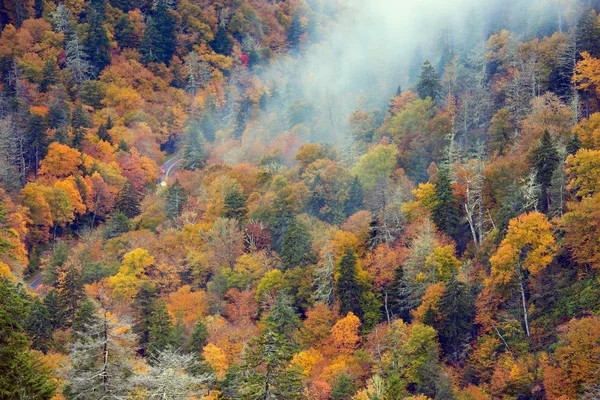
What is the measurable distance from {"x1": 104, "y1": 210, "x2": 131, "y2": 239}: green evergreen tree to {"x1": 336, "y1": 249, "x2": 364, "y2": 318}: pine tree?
123ft

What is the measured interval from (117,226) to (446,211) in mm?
45753

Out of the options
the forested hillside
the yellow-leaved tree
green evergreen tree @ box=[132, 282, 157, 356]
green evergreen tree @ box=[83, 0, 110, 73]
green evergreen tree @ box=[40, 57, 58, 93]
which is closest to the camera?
the forested hillside

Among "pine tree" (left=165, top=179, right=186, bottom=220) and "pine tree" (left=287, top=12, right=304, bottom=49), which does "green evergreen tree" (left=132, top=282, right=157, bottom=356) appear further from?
"pine tree" (left=287, top=12, right=304, bottom=49)

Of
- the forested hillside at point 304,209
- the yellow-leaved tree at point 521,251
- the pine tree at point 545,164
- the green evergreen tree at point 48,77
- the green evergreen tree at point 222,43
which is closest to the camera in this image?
the forested hillside at point 304,209

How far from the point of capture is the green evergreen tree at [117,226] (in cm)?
9094

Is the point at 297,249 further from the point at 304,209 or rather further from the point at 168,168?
the point at 168,168

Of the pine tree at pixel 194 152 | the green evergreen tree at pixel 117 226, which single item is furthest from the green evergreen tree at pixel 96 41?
the green evergreen tree at pixel 117 226

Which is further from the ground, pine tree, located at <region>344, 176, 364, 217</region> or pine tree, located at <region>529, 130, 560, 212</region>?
pine tree, located at <region>529, 130, 560, 212</region>

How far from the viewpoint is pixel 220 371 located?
55.1 m

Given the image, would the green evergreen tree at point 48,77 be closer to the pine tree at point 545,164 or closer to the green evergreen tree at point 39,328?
the green evergreen tree at point 39,328

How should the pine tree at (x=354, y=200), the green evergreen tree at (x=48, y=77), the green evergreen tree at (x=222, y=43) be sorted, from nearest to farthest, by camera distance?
the pine tree at (x=354, y=200)
the green evergreen tree at (x=48, y=77)
the green evergreen tree at (x=222, y=43)

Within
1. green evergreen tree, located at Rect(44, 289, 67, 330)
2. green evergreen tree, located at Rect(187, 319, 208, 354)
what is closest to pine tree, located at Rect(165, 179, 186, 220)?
green evergreen tree, located at Rect(44, 289, 67, 330)

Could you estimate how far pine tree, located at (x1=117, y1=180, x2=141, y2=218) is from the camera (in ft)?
325

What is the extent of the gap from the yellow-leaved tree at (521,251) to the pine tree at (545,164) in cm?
671
